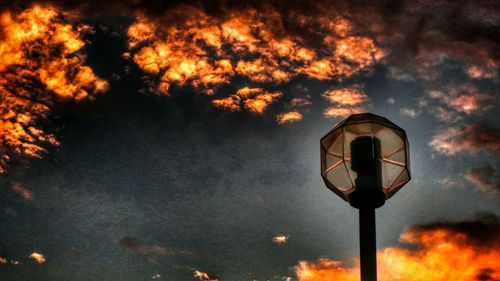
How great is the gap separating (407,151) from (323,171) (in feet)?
2.15

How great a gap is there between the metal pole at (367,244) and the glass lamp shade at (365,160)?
0.30 ft

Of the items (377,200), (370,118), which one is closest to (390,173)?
(377,200)

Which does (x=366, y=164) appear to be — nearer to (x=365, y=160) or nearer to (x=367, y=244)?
(x=365, y=160)

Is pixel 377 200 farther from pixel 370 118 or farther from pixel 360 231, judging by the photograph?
pixel 370 118

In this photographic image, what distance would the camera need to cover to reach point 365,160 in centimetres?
279

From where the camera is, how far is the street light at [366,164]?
2.71 metres

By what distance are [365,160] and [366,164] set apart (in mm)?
30

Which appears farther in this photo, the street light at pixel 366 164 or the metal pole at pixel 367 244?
the street light at pixel 366 164

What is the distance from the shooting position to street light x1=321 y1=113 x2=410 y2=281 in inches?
107

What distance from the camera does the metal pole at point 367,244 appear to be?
2.41 meters

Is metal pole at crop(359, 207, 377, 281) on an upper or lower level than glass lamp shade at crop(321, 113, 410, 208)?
lower

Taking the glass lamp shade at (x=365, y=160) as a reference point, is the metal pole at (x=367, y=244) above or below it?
below

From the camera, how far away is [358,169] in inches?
110

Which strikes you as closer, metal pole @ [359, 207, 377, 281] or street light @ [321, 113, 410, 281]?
metal pole @ [359, 207, 377, 281]
